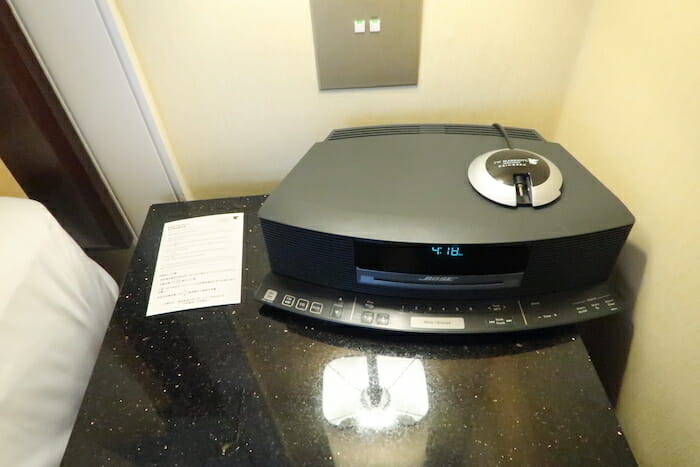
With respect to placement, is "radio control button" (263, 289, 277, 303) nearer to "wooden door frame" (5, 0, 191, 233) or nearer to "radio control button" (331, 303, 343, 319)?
"radio control button" (331, 303, 343, 319)

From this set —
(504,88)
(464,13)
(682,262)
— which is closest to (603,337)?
(682,262)

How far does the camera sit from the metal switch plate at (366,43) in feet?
2.20

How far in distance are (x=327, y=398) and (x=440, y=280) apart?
0.21m

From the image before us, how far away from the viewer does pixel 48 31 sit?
2.12ft

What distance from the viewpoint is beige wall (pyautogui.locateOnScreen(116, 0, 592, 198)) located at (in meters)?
0.68

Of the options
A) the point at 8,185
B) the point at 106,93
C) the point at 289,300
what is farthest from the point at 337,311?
the point at 8,185

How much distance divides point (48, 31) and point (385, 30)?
1.73 ft

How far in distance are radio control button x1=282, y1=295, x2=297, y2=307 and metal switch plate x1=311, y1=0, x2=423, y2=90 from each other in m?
0.39

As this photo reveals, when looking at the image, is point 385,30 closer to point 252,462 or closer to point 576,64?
point 576,64

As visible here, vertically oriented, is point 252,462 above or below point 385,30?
below

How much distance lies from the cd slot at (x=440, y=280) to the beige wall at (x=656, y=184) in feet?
0.65

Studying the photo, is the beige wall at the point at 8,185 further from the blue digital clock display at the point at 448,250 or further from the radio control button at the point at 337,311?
the blue digital clock display at the point at 448,250

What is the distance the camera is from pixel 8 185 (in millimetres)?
841

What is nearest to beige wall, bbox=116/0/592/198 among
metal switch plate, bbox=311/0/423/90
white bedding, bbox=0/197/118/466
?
metal switch plate, bbox=311/0/423/90
